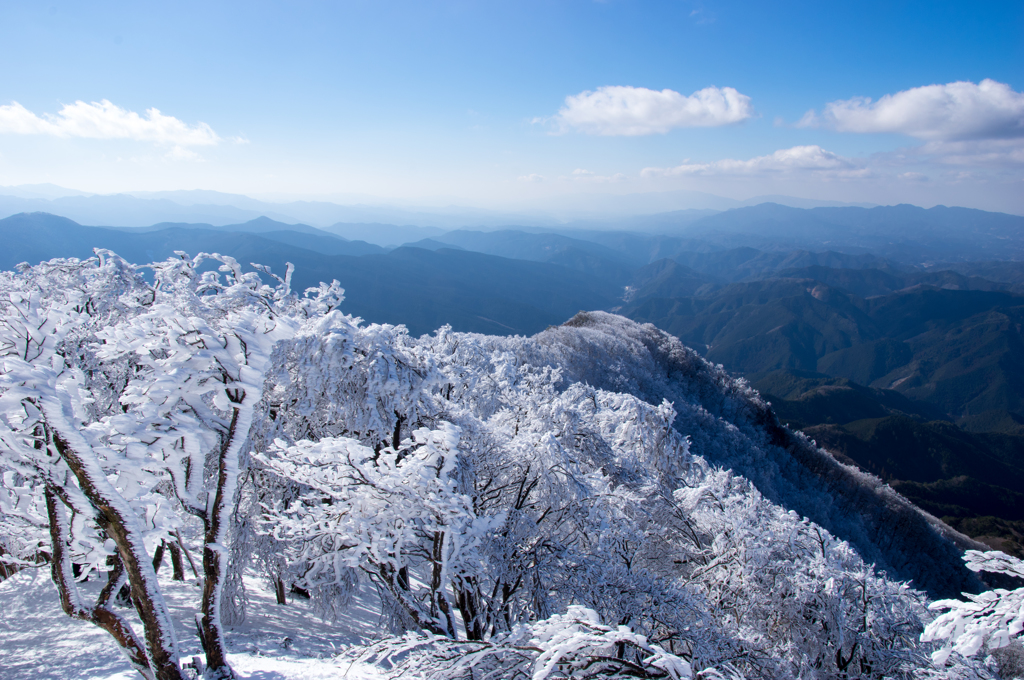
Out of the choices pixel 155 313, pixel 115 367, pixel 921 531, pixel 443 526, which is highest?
pixel 155 313

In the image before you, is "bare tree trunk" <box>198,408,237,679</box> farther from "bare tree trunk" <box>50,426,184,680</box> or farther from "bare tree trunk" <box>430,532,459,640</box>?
"bare tree trunk" <box>430,532,459,640</box>

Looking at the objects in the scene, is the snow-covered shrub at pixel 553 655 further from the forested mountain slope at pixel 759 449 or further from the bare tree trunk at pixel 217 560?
the forested mountain slope at pixel 759 449

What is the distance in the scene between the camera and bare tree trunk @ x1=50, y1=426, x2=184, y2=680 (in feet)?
19.2

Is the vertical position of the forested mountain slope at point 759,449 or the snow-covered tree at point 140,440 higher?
the snow-covered tree at point 140,440

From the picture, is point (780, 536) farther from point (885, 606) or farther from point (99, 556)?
point (99, 556)

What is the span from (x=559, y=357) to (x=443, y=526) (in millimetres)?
45475

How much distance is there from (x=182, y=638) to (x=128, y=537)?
12.4ft

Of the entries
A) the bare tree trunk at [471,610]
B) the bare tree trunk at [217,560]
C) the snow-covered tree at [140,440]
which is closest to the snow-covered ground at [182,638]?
the bare tree trunk at [217,560]

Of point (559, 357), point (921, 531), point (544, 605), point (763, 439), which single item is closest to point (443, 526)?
point (544, 605)

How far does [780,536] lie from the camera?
425 inches

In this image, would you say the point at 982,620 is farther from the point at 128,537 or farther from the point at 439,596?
the point at 128,537

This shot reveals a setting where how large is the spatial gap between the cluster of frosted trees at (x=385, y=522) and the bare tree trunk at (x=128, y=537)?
1.2 inches

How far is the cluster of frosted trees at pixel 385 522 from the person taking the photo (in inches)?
236

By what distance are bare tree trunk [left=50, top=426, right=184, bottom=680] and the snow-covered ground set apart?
1.41 metres
